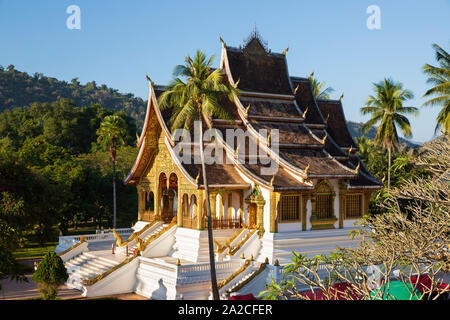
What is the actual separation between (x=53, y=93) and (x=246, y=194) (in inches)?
3955

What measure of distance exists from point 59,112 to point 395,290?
52.7 meters

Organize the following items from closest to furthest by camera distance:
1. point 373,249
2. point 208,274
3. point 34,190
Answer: point 373,249
point 208,274
point 34,190

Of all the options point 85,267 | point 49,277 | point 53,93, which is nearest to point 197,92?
point 49,277

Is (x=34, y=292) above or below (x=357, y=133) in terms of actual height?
below

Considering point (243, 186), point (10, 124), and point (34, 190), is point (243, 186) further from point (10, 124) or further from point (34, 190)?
point (10, 124)

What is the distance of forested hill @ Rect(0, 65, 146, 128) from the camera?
9794cm

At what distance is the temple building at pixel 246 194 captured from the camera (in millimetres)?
17781

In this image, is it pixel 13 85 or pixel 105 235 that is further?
pixel 13 85

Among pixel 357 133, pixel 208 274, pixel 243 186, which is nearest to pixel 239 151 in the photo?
pixel 243 186

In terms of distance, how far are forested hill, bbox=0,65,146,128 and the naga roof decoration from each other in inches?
3109

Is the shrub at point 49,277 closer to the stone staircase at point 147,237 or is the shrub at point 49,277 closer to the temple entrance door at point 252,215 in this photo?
the stone staircase at point 147,237

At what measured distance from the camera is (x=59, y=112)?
5928 centimetres

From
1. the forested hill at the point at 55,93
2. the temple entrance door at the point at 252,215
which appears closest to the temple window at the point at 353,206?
the temple entrance door at the point at 252,215
